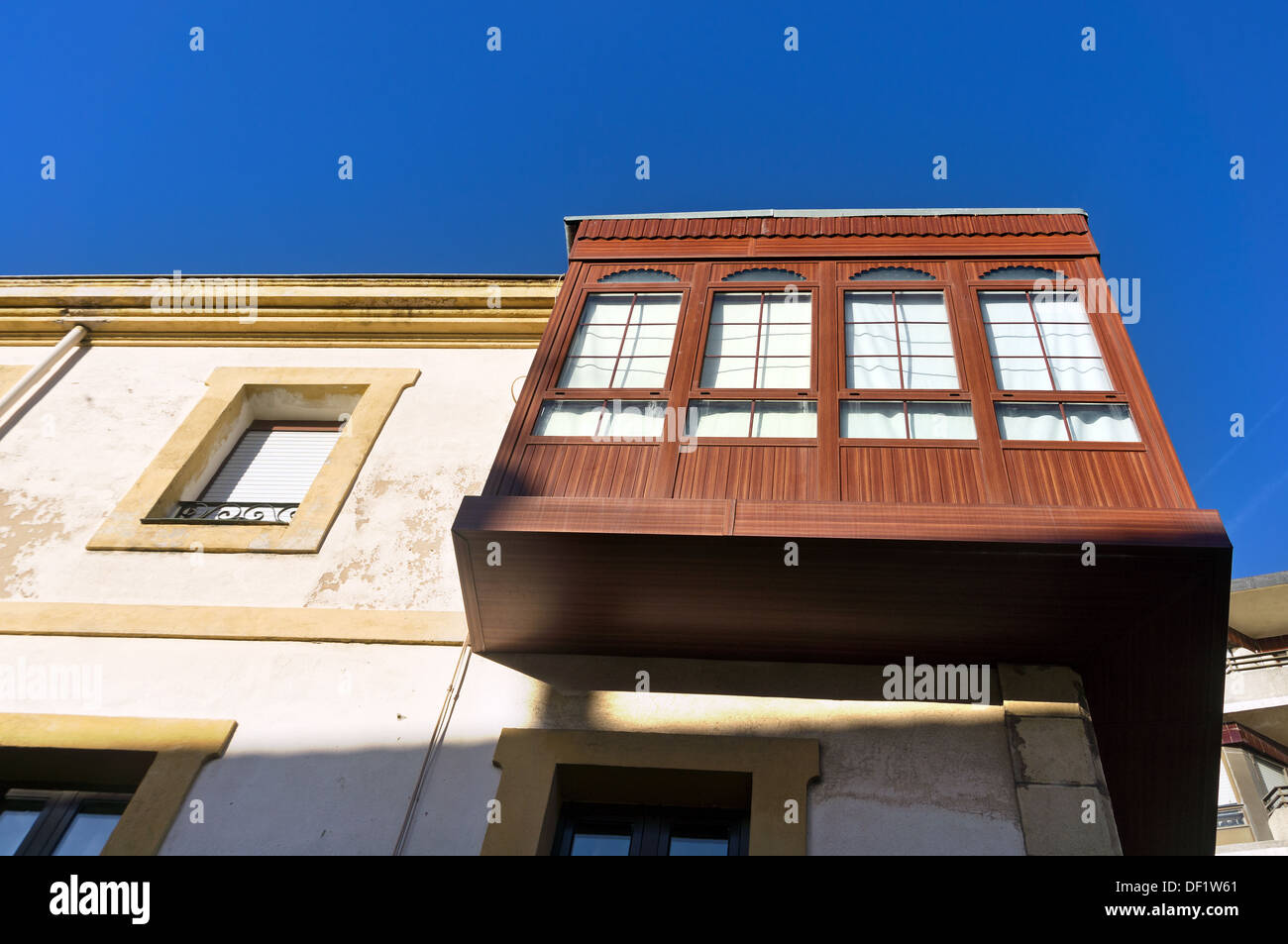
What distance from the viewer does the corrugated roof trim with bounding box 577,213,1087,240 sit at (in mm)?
8234

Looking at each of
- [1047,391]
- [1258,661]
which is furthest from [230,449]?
[1258,661]

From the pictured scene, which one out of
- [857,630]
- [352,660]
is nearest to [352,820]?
[352,660]

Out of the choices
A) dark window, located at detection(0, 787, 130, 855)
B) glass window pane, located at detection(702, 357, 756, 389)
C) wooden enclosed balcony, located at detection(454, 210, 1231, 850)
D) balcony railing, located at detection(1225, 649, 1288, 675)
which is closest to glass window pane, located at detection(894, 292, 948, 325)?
wooden enclosed balcony, located at detection(454, 210, 1231, 850)

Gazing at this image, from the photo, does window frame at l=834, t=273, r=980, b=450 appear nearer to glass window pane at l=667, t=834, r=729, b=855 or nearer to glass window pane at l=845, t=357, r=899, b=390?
glass window pane at l=845, t=357, r=899, b=390

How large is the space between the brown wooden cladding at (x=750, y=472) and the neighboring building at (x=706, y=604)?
0.02 meters

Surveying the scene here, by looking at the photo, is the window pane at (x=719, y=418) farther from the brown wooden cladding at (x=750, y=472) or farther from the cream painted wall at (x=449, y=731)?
the cream painted wall at (x=449, y=731)

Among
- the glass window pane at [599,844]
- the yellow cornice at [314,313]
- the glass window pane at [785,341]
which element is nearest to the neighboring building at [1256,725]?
the glass window pane at [785,341]

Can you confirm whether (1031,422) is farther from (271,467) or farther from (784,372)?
(271,467)

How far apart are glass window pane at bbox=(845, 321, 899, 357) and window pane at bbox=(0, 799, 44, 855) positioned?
596 cm

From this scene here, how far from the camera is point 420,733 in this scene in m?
6.26

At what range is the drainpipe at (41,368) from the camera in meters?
9.46

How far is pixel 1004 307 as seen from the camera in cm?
767

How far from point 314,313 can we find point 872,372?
5722 millimetres
